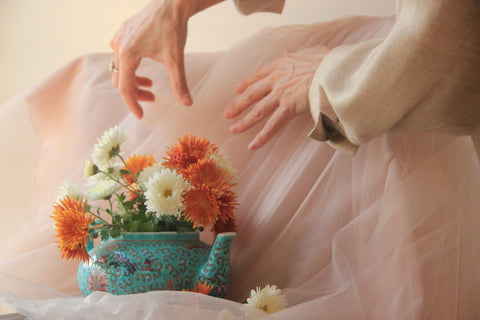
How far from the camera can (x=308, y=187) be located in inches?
30.4

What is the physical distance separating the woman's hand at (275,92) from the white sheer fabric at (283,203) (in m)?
0.03

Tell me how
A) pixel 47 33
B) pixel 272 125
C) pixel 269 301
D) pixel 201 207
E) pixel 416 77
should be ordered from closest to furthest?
1. pixel 416 77
2. pixel 269 301
3. pixel 201 207
4. pixel 272 125
5. pixel 47 33

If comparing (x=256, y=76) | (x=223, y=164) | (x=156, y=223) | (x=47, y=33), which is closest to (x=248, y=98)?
(x=256, y=76)

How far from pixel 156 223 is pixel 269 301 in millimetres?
217

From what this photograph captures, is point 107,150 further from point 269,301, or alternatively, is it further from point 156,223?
point 269,301

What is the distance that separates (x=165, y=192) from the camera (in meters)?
0.71

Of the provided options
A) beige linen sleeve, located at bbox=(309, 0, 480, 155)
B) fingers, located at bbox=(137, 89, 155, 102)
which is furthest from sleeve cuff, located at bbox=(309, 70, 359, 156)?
fingers, located at bbox=(137, 89, 155, 102)

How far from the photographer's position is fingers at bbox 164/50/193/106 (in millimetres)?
904

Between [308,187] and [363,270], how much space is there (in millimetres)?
178

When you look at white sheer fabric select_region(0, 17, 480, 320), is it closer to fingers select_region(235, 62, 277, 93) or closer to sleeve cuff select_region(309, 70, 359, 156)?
fingers select_region(235, 62, 277, 93)

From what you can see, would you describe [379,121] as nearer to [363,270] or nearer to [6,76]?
[363,270]

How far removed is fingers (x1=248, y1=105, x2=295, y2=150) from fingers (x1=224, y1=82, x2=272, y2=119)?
60 mm

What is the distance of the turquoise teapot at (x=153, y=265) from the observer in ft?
2.23

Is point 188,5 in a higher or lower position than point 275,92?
higher
